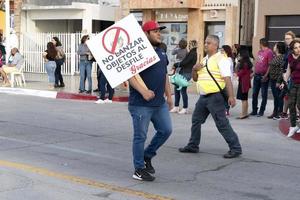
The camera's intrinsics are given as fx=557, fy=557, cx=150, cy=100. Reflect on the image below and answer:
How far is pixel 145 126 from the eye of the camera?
6.55 metres

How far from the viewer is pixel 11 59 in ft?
66.1

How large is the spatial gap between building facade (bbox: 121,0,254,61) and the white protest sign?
1856cm

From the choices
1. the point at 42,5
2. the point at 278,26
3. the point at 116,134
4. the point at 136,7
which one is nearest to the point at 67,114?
the point at 116,134

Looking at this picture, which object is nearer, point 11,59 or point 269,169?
point 269,169

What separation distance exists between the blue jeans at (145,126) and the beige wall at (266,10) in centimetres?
1711

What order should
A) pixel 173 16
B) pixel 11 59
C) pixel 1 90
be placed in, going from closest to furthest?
pixel 1 90 < pixel 11 59 < pixel 173 16

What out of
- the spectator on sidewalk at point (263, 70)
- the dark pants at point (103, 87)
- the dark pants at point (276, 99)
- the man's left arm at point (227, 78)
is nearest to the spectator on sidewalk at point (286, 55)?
the dark pants at point (276, 99)

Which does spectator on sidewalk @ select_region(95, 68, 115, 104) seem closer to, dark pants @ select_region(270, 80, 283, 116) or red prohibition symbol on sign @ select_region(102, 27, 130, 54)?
dark pants @ select_region(270, 80, 283, 116)

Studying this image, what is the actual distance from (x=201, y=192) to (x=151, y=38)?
1911mm

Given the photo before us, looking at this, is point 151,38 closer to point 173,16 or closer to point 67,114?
point 67,114

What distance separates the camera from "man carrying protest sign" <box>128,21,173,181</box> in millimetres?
6504

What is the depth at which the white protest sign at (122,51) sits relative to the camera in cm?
649

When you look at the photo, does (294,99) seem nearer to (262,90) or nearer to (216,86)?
(216,86)

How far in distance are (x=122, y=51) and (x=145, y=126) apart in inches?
36.4
